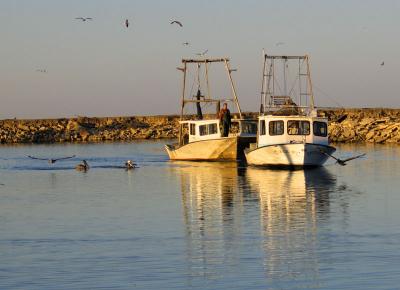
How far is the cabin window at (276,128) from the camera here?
48.1m

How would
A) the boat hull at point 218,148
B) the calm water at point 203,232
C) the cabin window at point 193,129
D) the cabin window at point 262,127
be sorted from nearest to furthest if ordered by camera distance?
1. the calm water at point 203,232
2. the cabin window at point 262,127
3. the boat hull at point 218,148
4. the cabin window at point 193,129

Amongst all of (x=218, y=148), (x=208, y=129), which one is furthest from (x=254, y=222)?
(x=218, y=148)

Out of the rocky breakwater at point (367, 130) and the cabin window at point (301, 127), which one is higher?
the cabin window at point (301, 127)

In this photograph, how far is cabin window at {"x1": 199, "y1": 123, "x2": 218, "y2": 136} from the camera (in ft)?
177

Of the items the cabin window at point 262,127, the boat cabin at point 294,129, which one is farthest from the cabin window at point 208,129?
the boat cabin at point 294,129

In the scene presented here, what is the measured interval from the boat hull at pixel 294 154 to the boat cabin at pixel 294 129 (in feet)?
1.29

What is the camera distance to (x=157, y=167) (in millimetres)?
53562

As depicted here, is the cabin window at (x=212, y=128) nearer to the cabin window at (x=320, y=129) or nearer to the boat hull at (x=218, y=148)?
the boat hull at (x=218, y=148)

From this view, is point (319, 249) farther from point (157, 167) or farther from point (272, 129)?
point (157, 167)

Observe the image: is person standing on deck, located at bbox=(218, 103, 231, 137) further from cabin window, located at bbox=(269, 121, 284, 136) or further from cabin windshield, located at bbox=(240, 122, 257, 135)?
cabin window, located at bbox=(269, 121, 284, 136)

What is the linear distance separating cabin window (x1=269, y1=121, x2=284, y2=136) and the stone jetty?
40.4 m

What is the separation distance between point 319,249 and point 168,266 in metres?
3.34

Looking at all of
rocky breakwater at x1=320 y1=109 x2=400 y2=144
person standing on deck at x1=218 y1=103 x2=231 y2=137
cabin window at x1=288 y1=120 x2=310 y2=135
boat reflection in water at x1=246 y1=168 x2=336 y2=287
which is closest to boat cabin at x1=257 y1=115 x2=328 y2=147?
cabin window at x1=288 y1=120 x2=310 y2=135

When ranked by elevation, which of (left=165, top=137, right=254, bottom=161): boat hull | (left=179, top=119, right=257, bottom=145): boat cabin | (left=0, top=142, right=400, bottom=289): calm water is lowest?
(left=0, top=142, right=400, bottom=289): calm water
